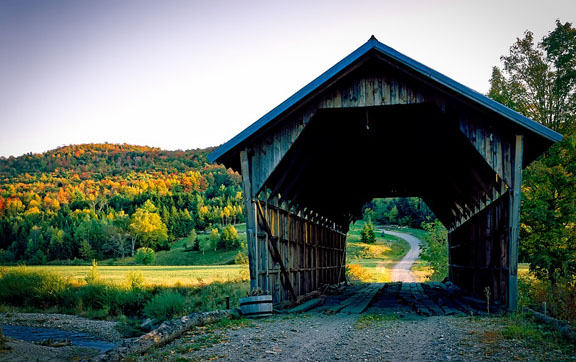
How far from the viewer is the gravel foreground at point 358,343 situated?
19.4 ft

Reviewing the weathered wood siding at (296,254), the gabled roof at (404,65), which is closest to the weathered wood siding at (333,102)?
the gabled roof at (404,65)

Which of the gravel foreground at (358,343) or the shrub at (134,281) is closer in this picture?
the gravel foreground at (358,343)

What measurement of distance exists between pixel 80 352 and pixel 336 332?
860 cm

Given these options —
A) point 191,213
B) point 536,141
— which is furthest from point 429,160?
point 191,213

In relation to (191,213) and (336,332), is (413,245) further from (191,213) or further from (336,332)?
(336,332)

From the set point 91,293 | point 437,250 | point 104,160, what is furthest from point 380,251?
point 104,160

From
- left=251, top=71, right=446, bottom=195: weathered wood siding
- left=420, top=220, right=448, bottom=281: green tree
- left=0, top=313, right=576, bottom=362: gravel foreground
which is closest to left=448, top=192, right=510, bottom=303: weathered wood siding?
left=0, top=313, right=576, bottom=362: gravel foreground

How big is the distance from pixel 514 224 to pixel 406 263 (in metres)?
49.6

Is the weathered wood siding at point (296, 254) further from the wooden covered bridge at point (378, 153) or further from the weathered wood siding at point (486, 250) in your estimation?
the weathered wood siding at point (486, 250)

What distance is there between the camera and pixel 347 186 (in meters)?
19.5

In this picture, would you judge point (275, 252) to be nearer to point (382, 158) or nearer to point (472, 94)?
point (472, 94)

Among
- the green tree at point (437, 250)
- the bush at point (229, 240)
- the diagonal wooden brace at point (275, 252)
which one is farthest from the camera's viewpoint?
the bush at point (229, 240)

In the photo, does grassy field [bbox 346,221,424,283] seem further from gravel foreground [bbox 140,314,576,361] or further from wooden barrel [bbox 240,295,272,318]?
gravel foreground [bbox 140,314,576,361]

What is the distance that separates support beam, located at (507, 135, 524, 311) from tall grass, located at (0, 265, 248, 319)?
47.1ft
